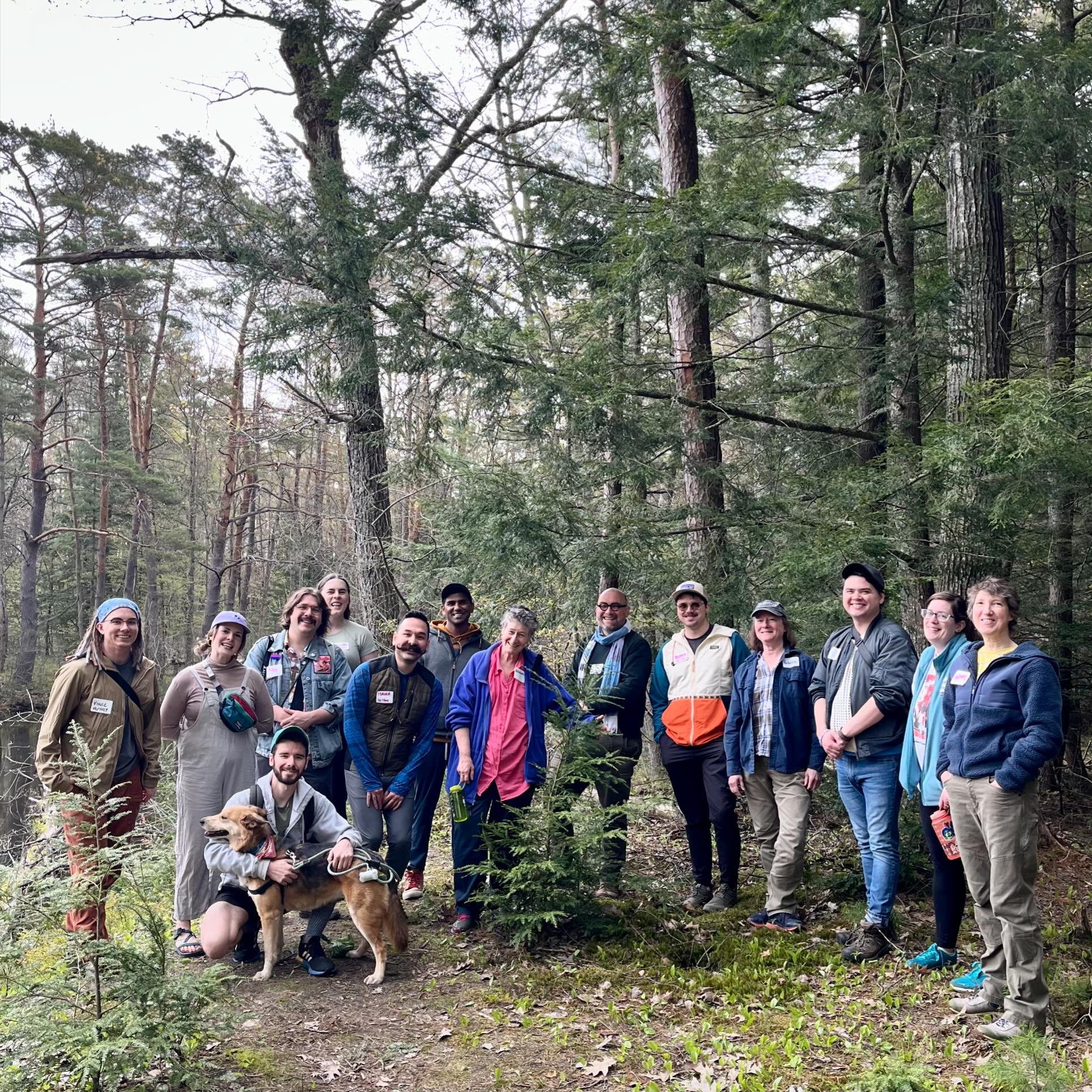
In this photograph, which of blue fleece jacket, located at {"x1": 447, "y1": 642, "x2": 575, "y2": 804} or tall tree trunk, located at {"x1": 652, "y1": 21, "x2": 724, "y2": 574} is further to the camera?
tall tree trunk, located at {"x1": 652, "y1": 21, "x2": 724, "y2": 574}

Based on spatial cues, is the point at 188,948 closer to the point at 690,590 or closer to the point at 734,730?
the point at 734,730

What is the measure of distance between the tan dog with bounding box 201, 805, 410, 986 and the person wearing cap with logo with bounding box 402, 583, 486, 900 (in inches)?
47.9

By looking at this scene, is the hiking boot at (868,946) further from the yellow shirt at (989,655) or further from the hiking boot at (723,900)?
the yellow shirt at (989,655)

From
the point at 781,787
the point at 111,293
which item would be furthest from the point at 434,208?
the point at 111,293

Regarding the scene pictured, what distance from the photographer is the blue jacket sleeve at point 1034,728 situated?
3791 mm

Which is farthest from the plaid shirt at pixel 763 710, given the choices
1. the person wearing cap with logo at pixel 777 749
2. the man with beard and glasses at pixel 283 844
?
the man with beard and glasses at pixel 283 844

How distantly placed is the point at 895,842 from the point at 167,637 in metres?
29.7

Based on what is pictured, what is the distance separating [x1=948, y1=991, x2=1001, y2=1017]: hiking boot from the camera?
4203 mm

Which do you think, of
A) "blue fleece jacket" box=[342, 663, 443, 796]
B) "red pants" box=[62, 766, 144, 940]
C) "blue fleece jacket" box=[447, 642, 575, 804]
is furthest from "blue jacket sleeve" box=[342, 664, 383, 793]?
"red pants" box=[62, 766, 144, 940]

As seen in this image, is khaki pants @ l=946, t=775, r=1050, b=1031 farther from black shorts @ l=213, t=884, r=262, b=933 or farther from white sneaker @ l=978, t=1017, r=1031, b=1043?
black shorts @ l=213, t=884, r=262, b=933

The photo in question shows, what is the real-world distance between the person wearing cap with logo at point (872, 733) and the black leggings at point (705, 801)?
79 centimetres

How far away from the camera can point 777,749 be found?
5.50 metres

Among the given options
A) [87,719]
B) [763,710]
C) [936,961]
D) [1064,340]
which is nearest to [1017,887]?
[936,961]

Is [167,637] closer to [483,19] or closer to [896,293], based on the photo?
[483,19]
